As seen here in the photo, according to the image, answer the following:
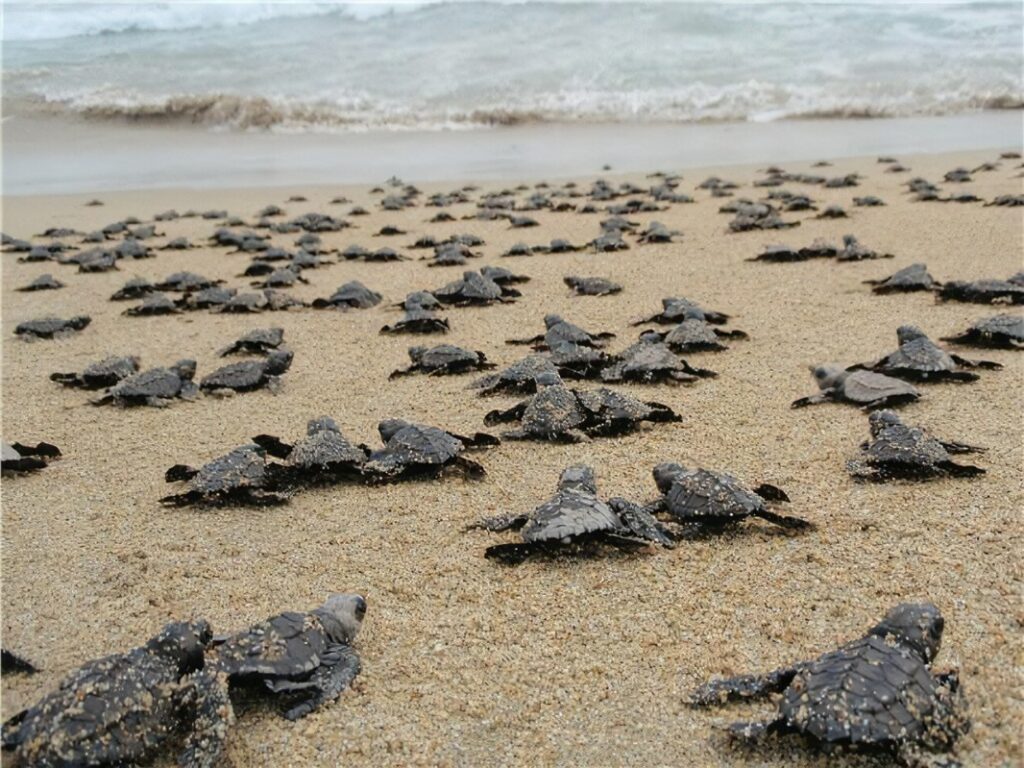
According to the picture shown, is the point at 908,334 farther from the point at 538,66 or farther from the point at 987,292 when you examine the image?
the point at 538,66

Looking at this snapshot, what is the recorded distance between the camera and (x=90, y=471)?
3.87 metres

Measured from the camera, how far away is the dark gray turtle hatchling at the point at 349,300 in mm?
6805

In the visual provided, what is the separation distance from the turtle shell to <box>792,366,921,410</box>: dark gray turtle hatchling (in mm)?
2350

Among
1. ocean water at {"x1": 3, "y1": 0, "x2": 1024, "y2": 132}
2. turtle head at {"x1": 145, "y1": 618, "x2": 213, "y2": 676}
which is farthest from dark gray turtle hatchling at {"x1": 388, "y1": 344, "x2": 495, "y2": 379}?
ocean water at {"x1": 3, "y1": 0, "x2": 1024, "y2": 132}

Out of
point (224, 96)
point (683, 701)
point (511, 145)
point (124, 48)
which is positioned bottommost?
point (683, 701)

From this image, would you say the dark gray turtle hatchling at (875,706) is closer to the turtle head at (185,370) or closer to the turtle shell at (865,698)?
the turtle shell at (865,698)

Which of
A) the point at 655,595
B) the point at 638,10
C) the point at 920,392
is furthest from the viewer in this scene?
the point at 638,10

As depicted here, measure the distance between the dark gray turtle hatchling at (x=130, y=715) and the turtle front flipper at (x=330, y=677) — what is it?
0.23 meters

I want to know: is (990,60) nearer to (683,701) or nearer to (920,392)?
(920,392)

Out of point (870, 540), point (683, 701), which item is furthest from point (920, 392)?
point (683, 701)

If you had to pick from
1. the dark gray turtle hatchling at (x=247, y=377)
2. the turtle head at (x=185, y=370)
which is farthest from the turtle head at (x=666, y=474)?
the turtle head at (x=185, y=370)

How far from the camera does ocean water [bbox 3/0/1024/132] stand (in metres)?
21.4

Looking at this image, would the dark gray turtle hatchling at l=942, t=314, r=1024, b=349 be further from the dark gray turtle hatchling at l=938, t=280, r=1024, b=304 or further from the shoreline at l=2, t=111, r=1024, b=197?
the shoreline at l=2, t=111, r=1024, b=197

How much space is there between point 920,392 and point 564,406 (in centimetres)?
180
